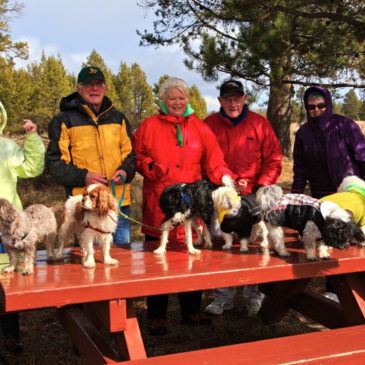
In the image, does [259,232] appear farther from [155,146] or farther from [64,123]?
[64,123]

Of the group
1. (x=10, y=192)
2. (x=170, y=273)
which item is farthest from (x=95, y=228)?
(x=10, y=192)

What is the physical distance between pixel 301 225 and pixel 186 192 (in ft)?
2.82

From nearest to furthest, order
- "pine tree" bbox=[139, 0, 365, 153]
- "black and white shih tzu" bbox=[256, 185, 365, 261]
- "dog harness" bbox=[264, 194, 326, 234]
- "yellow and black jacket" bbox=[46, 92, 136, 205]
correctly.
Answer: "black and white shih tzu" bbox=[256, 185, 365, 261] → "dog harness" bbox=[264, 194, 326, 234] → "yellow and black jacket" bbox=[46, 92, 136, 205] → "pine tree" bbox=[139, 0, 365, 153]

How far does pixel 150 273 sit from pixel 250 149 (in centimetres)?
186

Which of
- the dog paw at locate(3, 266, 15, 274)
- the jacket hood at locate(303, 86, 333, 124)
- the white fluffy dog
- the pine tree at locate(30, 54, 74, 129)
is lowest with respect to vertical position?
the dog paw at locate(3, 266, 15, 274)

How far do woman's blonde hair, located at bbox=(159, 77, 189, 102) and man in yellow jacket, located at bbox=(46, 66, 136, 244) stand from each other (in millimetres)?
480

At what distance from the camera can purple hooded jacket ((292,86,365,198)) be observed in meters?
4.04

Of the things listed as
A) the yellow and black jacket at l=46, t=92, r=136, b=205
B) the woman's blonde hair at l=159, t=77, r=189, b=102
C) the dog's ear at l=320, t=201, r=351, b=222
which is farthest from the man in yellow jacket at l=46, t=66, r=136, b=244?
the dog's ear at l=320, t=201, r=351, b=222

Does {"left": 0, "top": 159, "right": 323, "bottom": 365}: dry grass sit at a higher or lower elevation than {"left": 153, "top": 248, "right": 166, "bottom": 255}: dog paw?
lower

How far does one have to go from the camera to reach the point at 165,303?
4.14 meters

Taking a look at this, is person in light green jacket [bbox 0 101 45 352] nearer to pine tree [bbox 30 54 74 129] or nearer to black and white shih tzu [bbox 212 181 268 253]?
black and white shih tzu [bbox 212 181 268 253]

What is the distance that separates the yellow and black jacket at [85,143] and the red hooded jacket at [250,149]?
0.94 metres

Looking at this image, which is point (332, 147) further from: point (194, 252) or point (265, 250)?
point (194, 252)

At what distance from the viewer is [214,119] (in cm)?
428
